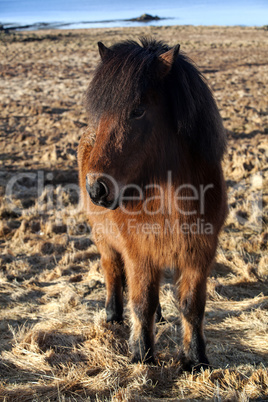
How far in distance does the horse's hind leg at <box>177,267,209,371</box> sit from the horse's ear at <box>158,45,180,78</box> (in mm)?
1377

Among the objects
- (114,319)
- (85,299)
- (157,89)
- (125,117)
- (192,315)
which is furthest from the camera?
(85,299)

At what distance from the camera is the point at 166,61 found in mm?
2174

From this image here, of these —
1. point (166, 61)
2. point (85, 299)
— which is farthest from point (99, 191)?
point (85, 299)

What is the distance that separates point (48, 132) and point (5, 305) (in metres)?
7.76

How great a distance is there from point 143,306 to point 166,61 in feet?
5.74

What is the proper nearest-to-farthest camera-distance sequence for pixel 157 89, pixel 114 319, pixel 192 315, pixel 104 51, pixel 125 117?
pixel 125 117, pixel 157 89, pixel 104 51, pixel 192 315, pixel 114 319

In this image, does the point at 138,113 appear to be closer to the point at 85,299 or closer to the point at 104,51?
the point at 104,51

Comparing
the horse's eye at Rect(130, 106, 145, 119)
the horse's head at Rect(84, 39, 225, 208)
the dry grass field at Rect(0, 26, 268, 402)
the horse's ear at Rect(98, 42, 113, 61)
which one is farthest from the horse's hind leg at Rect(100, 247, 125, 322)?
the horse's ear at Rect(98, 42, 113, 61)

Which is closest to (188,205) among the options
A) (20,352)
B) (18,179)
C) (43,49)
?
(20,352)

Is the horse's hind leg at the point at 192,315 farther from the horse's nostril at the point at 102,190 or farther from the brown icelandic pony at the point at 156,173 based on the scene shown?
the horse's nostril at the point at 102,190

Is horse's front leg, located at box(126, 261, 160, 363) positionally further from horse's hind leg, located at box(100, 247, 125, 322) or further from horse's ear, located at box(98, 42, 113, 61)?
horse's ear, located at box(98, 42, 113, 61)

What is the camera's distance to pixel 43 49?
3008cm

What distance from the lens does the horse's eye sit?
7.13 ft

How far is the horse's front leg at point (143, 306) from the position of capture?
2721 millimetres
